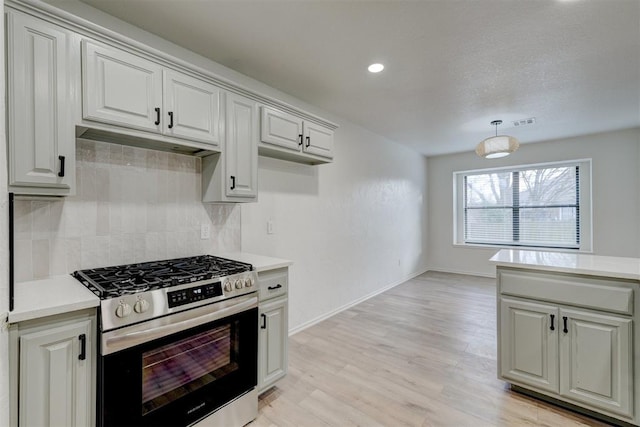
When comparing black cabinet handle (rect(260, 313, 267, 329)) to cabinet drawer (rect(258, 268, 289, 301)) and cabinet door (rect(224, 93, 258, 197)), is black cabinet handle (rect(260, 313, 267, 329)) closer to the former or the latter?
cabinet drawer (rect(258, 268, 289, 301))

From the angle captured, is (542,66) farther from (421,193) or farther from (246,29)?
(421,193)

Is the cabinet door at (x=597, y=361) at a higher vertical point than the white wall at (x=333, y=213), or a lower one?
lower

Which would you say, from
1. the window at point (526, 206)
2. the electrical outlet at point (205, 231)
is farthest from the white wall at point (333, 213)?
the window at point (526, 206)

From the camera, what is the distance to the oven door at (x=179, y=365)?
1.34 metres

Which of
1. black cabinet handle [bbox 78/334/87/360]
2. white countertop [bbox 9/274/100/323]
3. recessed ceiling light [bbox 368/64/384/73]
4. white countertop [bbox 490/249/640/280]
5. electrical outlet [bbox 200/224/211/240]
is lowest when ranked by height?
black cabinet handle [bbox 78/334/87/360]

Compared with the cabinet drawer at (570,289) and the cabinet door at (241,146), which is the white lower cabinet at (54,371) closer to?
the cabinet door at (241,146)

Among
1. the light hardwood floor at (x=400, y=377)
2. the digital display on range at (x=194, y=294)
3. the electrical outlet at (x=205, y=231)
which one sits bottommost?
the light hardwood floor at (x=400, y=377)

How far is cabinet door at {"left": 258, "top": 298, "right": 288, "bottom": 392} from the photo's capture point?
2035mm

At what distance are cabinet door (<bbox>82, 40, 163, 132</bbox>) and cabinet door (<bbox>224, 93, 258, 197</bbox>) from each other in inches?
19.5

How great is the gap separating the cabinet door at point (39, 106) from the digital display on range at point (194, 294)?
2.47ft

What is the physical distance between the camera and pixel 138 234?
6.69ft

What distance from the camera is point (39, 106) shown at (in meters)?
1.40

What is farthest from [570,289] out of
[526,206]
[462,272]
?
[462,272]

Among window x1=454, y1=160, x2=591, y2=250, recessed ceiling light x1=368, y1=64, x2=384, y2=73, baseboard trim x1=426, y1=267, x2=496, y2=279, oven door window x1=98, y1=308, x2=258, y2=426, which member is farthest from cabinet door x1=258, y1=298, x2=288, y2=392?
window x1=454, y1=160, x2=591, y2=250
